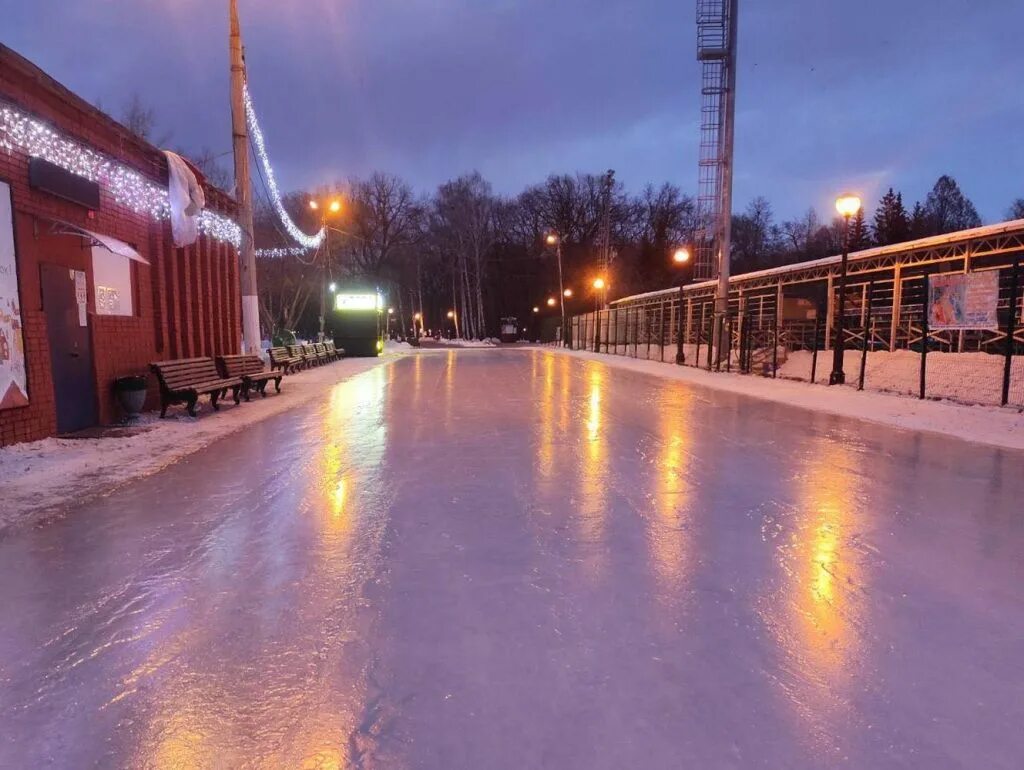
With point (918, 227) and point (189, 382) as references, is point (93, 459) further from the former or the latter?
point (918, 227)

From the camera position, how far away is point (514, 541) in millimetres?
4688

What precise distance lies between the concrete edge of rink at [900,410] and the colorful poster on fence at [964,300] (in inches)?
73.6

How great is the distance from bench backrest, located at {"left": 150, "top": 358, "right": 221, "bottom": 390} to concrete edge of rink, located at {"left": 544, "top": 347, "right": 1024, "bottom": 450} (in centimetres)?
1163

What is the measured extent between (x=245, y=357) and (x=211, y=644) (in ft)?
42.7

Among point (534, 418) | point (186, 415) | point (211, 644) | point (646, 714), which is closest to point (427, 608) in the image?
point (211, 644)

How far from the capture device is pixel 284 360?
71.6ft

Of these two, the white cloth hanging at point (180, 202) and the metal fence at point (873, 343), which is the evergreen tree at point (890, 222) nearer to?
the metal fence at point (873, 343)

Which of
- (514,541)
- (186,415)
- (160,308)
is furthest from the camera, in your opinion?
(160,308)

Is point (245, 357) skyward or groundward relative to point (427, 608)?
skyward

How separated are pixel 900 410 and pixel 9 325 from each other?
1380 cm

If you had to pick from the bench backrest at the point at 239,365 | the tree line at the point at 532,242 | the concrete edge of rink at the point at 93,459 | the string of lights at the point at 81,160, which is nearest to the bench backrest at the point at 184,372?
the bench backrest at the point at 239,365

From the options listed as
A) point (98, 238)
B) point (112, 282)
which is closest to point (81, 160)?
point (98, 238)

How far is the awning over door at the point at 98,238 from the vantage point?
934cm

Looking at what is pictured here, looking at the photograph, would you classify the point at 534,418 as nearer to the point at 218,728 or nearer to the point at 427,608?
the point at 427,608
